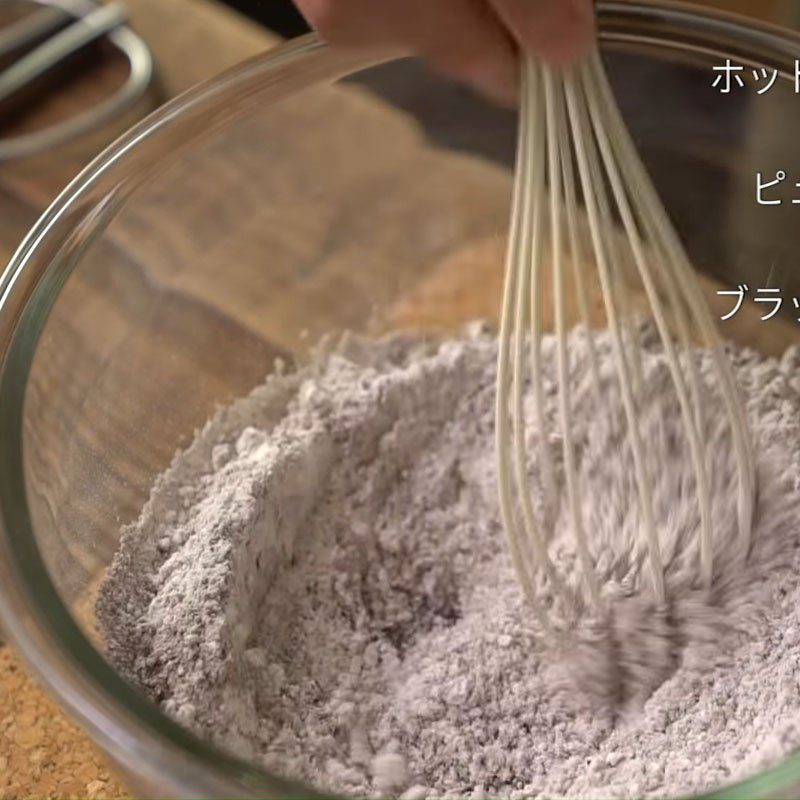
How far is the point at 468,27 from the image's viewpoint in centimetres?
47

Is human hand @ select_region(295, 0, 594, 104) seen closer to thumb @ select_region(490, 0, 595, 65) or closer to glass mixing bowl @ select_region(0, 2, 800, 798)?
thumb @ select_region(490, 0, 595, 65)

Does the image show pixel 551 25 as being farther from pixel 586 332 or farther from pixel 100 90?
pixel 100 90

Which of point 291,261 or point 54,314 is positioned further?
point 291,261

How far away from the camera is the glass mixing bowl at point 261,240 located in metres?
0.51

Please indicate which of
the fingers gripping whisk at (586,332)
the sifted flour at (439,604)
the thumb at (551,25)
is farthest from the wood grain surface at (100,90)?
the thumb at (551,25)

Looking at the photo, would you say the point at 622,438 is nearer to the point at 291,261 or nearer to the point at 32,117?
the point at 291,261

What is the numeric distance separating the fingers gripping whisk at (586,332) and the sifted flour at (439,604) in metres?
0.01

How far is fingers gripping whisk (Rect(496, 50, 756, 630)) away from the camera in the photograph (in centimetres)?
49

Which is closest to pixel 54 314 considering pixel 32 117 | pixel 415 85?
pixel 415 85

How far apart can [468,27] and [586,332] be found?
0.15 meters

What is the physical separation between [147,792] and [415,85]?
40 centimetres

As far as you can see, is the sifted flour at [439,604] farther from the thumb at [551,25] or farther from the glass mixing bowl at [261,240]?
the thumb at [551,25]

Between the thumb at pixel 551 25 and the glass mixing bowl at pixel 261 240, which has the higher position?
the thumb at pixel 551 25

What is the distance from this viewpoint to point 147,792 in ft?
1.34
